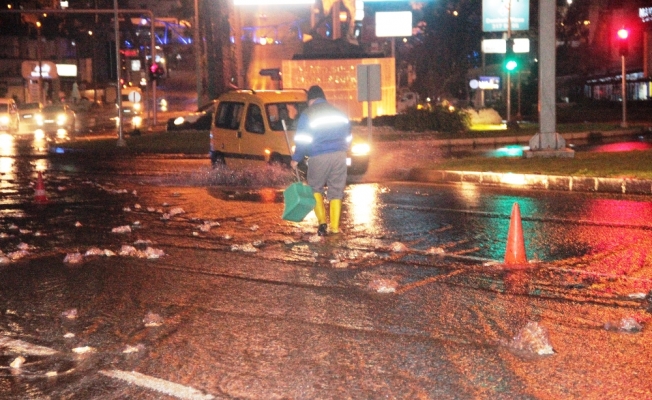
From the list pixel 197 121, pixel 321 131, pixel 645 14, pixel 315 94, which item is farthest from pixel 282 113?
pixel 645 14

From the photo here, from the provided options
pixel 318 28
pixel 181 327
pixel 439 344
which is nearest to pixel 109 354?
pixel 181 327

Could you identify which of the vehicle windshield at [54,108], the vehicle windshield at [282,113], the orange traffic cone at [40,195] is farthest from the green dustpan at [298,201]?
the vehicle windshield at [54,108]

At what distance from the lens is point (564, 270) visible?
8.93 metres

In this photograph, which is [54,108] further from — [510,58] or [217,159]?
[217,159]

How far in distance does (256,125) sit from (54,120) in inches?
1289

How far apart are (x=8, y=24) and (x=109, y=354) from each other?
298 ft

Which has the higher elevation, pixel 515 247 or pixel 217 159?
pixel 217 159

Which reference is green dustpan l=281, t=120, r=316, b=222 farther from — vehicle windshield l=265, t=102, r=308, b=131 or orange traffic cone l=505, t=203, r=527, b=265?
vehicle windshield l=265, t=102, r=308, b=131

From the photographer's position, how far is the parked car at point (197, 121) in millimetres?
37344

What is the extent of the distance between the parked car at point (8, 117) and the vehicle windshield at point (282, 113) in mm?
30220

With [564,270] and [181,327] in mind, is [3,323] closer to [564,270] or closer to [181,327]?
[181,327]

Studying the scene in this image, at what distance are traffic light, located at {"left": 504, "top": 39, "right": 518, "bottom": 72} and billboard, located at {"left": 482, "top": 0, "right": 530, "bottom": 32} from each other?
50.1 feet

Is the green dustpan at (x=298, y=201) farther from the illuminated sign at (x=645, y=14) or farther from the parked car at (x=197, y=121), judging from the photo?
the illuminated sign at (x=645, y=14)

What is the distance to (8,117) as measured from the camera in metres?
45.0
